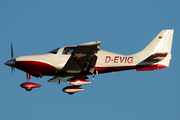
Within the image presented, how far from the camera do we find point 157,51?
756 inches

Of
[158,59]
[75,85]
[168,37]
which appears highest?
Result: [168,37]

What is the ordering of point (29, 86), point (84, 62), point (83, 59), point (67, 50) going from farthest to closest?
point (29, 86), point (67, 50), point (84, 62), point (83, 59)

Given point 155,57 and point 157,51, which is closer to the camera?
point 155,57

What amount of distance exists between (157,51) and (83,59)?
5.30m

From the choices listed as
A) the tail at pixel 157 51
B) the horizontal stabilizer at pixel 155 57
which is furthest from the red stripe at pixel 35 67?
the horizontal stabilizer at pixel 155 57

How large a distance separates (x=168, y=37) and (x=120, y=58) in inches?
138

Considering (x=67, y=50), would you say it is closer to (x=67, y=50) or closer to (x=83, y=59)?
(x=67, y=50)

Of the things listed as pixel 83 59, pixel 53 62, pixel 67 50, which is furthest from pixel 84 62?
pixel 53 62

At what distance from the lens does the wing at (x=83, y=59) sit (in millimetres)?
15359

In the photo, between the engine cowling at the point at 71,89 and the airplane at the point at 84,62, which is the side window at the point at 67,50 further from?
the engine cowling at the point at 71,89

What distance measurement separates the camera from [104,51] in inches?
723

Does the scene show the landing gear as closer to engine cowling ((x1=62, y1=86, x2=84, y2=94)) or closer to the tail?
engine cowling ((x1=62, y1=86, x2=84, y2=94))

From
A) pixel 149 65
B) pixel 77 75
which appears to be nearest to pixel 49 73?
pixel 77 75

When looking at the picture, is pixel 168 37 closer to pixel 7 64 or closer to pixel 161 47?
pixel 161 47
